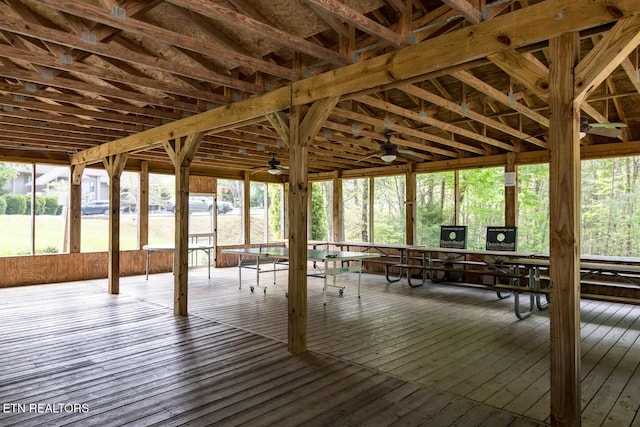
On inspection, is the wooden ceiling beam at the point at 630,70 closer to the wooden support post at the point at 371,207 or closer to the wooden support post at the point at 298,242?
the wooden support post at the point at 298,242

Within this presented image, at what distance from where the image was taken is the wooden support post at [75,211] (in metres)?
8.50

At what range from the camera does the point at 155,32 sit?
2840 mm

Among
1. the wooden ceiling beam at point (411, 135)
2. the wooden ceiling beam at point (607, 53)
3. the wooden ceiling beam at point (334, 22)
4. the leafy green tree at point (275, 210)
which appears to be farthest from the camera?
the leafy green tree at point (275, 210)

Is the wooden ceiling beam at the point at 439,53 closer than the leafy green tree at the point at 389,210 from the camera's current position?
Yes

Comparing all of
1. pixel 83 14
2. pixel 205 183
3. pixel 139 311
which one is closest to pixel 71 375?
pixel 139 311

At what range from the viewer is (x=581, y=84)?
2287mm

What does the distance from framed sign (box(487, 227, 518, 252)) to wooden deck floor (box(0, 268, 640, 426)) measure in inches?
64.1

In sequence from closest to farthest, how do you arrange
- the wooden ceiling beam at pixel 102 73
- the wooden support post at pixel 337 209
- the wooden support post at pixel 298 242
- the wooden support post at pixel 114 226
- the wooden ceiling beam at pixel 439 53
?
the wooden ceiling beam at pixel 439 53, the wooden ceiling beam at pixel 102 73, the wooden support post at pixel 298 242, the wooden support post at pixel 114 226, the wooden support post at pixel 337 209

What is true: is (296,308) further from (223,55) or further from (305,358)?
(223,55)

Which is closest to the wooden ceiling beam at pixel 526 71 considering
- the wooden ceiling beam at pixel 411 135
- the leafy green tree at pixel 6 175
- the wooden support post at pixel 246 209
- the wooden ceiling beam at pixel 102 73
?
the wooden ceiling beam at pixel 411 135

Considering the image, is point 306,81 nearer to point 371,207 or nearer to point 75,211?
point 371,207

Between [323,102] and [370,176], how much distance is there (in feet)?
22.5

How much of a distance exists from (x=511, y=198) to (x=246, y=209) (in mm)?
6833

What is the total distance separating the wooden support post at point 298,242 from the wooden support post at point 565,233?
2156 mm
